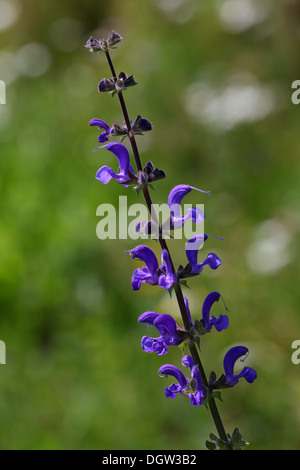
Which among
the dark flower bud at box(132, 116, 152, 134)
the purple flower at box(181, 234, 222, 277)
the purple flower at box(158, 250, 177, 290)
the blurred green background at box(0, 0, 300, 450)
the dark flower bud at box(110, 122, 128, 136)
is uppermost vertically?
the blurred green background at box(0, 0, 300, 450)

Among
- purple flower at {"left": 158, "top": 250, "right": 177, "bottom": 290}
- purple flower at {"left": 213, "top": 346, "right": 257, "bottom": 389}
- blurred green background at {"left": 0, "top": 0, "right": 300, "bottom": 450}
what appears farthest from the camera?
blurred green background at {"left": 0, "top": 0, "right": 300, "bottom": 450}

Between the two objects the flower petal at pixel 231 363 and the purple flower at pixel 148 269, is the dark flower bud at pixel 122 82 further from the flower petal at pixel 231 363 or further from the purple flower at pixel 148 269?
the flower petal at pixel 231 363

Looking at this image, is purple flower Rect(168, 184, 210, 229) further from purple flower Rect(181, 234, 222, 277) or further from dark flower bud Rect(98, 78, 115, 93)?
dark flower bud Rect(98, 78, 115, 93)

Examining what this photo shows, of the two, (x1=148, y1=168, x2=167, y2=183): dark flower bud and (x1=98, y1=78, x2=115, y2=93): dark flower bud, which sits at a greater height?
(x1=98, y1=78, x2=115, y2=93): dark flower bud

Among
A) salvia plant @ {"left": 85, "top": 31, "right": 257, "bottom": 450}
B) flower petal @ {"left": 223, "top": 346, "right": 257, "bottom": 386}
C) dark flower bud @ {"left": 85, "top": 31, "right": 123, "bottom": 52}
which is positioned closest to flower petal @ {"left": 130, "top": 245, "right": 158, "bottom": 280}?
salvia plant @ {"left": 85, "top": 31, "right": 257, "bottom": 450}

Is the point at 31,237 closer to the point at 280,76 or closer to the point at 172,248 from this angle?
the point at 172,248

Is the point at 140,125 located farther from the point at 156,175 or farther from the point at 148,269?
the point at 148,269

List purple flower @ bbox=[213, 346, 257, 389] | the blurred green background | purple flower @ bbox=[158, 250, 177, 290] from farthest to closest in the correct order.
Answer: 1. the blurred green background
2. purple flower @ bbox=[213, 346, 257, 389]
3. purple flower @ bbox=[158, 250, 177, 290]

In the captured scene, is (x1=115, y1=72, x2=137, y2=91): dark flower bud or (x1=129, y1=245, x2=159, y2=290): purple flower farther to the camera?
(x1=129, y1=245, x2=159, y2=290): purple flower

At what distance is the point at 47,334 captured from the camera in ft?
12.6

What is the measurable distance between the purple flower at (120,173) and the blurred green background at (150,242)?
1929 millimetres

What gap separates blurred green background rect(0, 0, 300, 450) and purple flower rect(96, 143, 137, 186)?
193 centimetres

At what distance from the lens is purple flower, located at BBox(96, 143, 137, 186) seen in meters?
1.48

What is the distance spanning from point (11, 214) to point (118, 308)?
1.34 m
